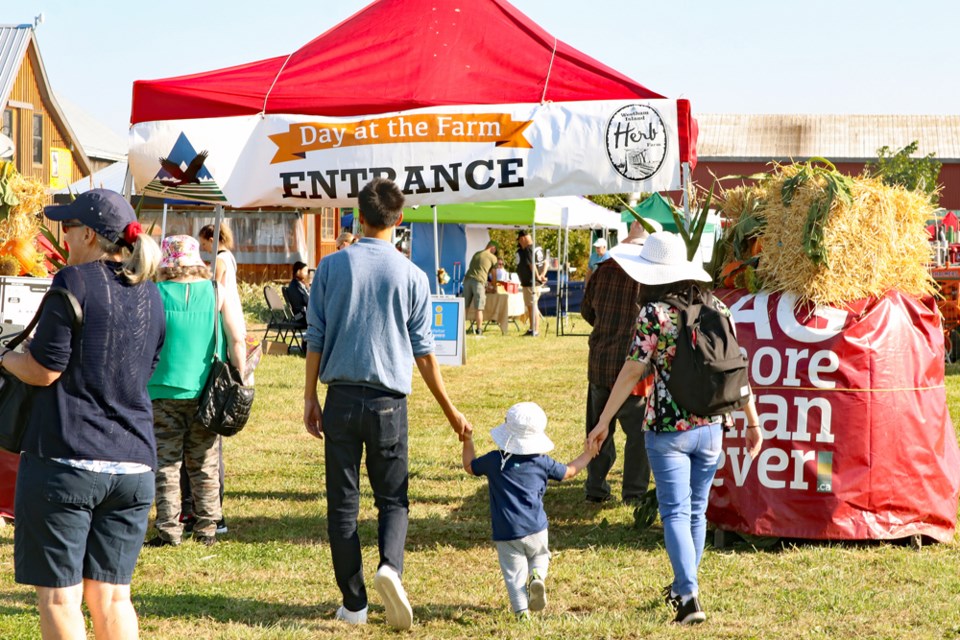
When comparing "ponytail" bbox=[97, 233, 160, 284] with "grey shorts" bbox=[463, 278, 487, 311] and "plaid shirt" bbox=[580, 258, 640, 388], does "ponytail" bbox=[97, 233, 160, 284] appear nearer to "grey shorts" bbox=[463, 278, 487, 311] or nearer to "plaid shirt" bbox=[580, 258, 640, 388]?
"plaid shirt" bbox=[580, 258, 640, 388]

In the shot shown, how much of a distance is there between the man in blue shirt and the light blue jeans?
3.18 feet

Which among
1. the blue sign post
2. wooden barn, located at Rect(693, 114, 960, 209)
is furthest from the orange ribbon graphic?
wooden barn, located at Rect(693, 114, 960, 209)

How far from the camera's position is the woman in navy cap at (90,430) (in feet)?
12.2

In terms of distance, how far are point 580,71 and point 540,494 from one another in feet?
10.8

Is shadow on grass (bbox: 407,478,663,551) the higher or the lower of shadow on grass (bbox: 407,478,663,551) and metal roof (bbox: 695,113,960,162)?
the lower

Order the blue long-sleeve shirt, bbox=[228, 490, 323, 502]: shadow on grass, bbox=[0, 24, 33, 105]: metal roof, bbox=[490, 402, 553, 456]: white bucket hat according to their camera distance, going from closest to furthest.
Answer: the blue long-sleeve shirt < bbox=[490, 402, 553, 456]: white bucket hat < bbox=[228, 490, 323, 502]: shadow on grass < bbox=[0, 24, 33, 105]: metal roof

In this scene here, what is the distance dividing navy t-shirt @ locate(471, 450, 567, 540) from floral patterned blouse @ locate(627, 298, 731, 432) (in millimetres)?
533

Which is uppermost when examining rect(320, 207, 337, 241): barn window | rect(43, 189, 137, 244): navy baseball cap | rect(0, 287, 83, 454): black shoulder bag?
rect(320, 207, 337, 241): barn window

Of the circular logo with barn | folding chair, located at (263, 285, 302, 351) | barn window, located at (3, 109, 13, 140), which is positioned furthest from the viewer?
barn window, located at (3, 109, 13, 140)

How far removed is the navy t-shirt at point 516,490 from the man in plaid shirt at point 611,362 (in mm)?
2433

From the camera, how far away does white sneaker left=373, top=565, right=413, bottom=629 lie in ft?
16.7

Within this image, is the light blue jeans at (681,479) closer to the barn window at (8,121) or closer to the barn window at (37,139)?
the barn window at (8,121)

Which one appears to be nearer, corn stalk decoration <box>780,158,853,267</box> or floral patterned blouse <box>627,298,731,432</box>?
floral patterned blouse <box>627,298,731,432</box>

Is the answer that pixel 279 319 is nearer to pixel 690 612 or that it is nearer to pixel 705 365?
pixel 690 612
